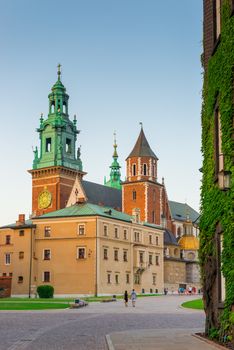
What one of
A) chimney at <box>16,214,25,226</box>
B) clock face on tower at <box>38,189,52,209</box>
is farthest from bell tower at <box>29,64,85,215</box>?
chimney at <box>16,214,25,226</box>

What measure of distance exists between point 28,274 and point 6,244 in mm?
9065

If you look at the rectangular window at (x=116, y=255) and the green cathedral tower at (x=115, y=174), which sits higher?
the green cathedral tower at (x=115, y=174)

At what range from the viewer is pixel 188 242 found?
440ft

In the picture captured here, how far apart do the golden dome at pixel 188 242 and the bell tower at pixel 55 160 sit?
82.0ft

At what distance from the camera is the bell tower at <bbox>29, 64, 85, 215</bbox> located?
12350cm

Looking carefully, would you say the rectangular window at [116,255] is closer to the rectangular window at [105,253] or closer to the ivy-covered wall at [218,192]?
the rectangular window at [105,253]

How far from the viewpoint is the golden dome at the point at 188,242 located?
133m

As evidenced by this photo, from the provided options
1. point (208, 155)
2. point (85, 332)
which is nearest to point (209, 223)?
point (208, 155)

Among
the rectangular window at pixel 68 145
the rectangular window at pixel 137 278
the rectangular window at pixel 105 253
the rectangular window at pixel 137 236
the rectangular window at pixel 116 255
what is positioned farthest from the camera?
the rectangular window at pixel 68 145

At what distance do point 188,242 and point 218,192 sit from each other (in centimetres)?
11703

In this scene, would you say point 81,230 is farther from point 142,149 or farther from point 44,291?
point 142,149

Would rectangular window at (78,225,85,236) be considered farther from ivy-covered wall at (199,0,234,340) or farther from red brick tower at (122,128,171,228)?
ivy-covered wall at (199,0,234,340)

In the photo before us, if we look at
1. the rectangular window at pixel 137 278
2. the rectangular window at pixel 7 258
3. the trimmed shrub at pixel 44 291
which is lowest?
the trimmed shrub at pixel 44 291

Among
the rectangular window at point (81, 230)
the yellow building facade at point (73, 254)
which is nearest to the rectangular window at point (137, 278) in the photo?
the yellow building facade at point (73, 254)
